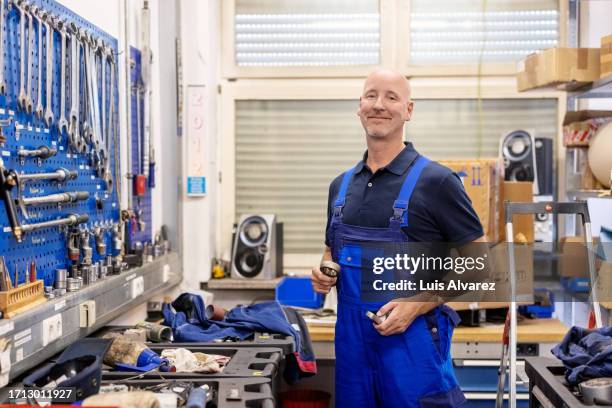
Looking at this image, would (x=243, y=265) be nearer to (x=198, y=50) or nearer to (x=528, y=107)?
(x=198, y=50)

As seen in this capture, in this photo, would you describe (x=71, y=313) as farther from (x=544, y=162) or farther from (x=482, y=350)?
(x=544, y=162)

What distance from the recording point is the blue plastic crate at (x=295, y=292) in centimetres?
380

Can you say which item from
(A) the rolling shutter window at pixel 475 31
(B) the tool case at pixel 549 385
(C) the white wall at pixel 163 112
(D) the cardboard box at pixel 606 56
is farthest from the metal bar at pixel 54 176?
(A) the rolling shutter window at pixel 475 31

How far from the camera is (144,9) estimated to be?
128 inches

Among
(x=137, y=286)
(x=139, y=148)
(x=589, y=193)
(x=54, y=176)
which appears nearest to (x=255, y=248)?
(x=139, y=148)

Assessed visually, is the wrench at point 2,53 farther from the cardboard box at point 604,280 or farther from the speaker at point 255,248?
the cardboard box at point 604,280

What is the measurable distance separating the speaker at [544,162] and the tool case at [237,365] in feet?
7.45

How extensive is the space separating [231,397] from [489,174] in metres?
2.14

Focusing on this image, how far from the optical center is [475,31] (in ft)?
13.9

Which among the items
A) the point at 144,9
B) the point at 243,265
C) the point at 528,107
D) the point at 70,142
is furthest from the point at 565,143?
the point at 70,142

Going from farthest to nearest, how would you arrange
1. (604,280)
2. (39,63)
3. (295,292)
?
(295,292) → (604,280) → (39,63)

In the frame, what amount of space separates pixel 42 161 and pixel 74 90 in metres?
0.31

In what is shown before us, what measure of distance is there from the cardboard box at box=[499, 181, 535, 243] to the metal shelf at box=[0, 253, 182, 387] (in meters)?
1.71

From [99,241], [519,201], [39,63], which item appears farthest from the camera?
[519,201]
